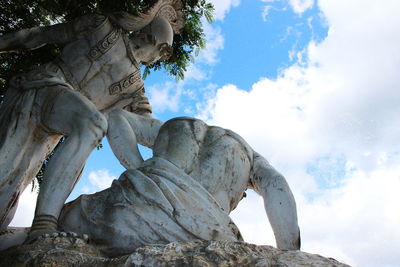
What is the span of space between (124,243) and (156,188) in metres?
0.34

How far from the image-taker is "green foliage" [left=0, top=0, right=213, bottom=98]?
6.29 metres

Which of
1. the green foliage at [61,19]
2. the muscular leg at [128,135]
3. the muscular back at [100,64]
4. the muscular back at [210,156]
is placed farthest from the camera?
the green foliage at [61,19]

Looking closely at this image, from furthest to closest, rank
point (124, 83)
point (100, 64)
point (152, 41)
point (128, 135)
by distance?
point (152, 41)
point (124, 83)
point (100, 64)
point (128, 135)

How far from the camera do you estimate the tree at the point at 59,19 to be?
248 inches

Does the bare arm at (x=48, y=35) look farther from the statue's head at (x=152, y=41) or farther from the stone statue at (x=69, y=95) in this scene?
the statue's head at (x=152, y=41)

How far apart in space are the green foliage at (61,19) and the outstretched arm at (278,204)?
10.2 ft

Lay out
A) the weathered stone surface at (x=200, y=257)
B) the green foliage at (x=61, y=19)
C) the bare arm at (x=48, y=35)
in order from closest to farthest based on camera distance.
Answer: the weathered stone surface at (x=200, y=257)
the bare arm at (x=48, y=35)
the green foliage at (x=61, y=19)

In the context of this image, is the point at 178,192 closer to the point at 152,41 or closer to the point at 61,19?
the point at 152,41

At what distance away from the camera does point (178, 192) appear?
2.84 meters

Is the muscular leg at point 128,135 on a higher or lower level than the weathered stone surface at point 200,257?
higher

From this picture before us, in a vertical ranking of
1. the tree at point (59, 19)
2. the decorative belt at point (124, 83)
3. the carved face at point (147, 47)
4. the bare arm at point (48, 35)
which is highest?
the tree at point (59, 19)

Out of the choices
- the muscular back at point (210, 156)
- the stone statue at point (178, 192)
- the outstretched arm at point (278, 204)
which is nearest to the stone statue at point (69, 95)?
the stone statue at point (178, 192)

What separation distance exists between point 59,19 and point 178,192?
5.08 meters

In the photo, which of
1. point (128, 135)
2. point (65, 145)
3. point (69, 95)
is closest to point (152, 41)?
point (69, 95)
